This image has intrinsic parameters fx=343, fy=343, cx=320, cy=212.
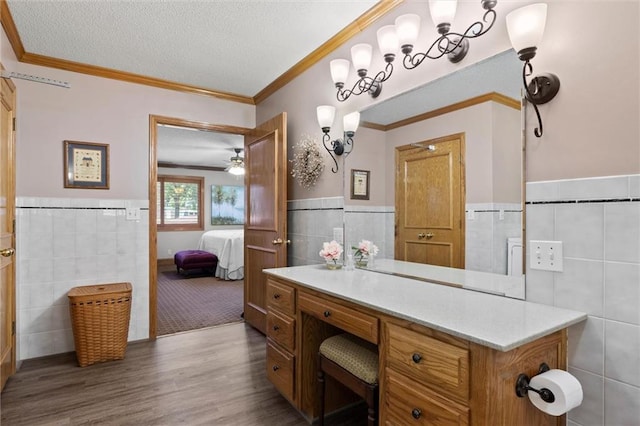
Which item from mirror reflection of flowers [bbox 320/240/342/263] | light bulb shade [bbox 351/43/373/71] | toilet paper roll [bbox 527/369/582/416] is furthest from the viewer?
mirror reflection of flowers [bbox 320/240/342/263]

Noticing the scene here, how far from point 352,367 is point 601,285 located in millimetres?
1056

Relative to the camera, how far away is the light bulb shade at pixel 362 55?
2162 millimetres

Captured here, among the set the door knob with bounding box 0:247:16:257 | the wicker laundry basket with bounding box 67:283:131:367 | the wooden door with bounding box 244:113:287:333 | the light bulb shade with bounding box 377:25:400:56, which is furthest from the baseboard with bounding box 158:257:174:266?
the light bulb shade with bounding box 377:25:400:56

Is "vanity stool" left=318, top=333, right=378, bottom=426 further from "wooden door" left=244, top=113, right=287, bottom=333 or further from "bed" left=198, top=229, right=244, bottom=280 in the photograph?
"bed" left=198, top=229, right=244, bottom=280

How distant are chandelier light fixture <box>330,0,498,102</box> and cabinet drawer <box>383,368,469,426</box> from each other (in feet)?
5.00

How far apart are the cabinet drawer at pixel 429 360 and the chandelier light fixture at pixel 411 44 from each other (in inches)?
53.5

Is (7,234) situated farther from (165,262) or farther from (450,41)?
(165,262)

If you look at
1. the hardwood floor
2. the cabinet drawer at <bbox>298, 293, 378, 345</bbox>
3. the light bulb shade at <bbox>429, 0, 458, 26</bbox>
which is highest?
the light bulb shade at <bbox>429, 0, 458, 26</bbox>

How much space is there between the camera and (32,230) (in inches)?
112

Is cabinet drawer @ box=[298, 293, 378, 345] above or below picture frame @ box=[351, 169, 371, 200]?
below

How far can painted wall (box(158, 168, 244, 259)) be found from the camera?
776 centimetres

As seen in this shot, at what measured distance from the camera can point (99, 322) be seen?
9.10ft

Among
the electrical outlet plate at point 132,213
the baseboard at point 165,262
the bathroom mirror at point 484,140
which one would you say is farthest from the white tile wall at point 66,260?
the baseboard at point 165,262

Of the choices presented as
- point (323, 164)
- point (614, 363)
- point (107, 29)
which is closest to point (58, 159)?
point (107, 29)
